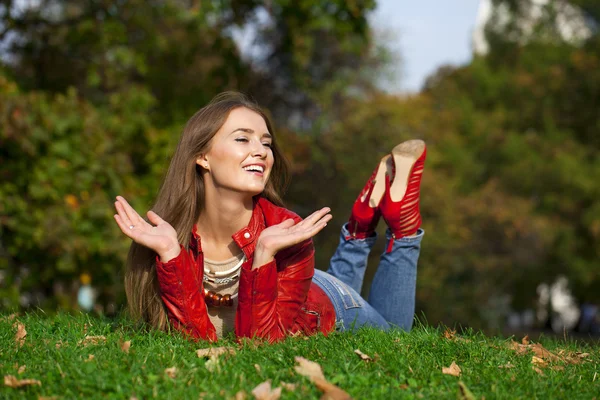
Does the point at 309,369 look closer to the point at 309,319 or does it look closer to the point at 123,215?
the point at 309,319

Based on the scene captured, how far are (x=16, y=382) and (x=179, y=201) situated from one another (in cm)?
180

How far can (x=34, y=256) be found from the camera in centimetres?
1382

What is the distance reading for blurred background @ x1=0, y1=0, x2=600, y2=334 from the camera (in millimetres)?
13328

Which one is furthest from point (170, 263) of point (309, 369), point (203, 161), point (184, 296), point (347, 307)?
point (347, 307)

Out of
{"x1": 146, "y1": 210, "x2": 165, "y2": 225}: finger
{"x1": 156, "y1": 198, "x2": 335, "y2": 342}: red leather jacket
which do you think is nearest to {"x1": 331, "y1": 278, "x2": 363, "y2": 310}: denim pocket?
{"x1": 156, "y1": 198, "x2": 335, "y2": 342}: red leather jacket

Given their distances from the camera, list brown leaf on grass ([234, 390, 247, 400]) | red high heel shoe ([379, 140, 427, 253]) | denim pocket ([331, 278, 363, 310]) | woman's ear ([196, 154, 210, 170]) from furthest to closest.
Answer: red high heel shoe ([379, 140, 427, 253]) < denim pocket ([331, 278, 363, 310]) < woman's ear ([196, 154, 210, 170]) < brown leaf on grass ([234, 390, 247, 400])

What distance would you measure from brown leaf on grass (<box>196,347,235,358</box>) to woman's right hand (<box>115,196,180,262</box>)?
641 millimetres

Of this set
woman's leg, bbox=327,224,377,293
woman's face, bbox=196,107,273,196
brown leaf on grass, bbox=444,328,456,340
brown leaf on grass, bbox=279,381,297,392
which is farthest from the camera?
woman's leg, bbox=327,224,377,293

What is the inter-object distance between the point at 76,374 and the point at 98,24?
40.8ft

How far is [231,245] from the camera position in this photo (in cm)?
518

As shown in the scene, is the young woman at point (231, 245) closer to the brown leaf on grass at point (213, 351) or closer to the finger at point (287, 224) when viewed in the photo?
the finger at point (287, 224)

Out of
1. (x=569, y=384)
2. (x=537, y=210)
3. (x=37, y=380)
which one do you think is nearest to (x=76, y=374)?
(x=37, y=380)

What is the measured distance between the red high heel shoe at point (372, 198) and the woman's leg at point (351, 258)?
16 cm

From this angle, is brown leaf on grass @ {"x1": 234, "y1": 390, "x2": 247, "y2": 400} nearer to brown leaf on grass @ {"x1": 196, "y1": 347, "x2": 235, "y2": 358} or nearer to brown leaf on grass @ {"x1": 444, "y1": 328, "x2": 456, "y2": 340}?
brown leaf on grass @ {"x1": 196, "y1": 347, "x2": 235, "y2": 358}
